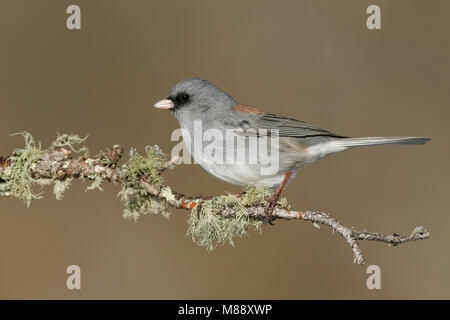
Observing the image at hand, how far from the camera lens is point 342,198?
197 inches

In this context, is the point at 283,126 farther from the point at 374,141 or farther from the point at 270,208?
the point at 270,208

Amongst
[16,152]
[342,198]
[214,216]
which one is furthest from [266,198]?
[342,198]

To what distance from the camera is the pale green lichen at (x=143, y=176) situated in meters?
2.60

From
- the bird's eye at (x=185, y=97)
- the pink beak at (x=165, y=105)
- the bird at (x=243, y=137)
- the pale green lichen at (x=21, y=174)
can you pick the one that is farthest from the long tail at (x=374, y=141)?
the pale green lichen at (x=21, y=174)

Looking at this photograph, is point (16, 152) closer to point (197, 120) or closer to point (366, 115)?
point (197, 120)

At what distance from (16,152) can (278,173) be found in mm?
1660

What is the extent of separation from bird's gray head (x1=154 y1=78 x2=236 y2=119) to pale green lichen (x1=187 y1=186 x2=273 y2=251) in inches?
37.4

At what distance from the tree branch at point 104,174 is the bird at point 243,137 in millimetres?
400

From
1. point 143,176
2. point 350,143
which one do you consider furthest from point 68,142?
point 350,143

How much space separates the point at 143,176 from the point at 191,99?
0.97 metres

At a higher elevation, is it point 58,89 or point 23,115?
point 58,89

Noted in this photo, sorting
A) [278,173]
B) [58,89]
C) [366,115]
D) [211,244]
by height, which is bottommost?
Answer: [211,244]

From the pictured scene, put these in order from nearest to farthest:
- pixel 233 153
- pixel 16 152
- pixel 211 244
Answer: pixel 16 152 < pixel 211 244 < pixel 233 153

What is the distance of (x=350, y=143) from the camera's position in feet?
10.2
